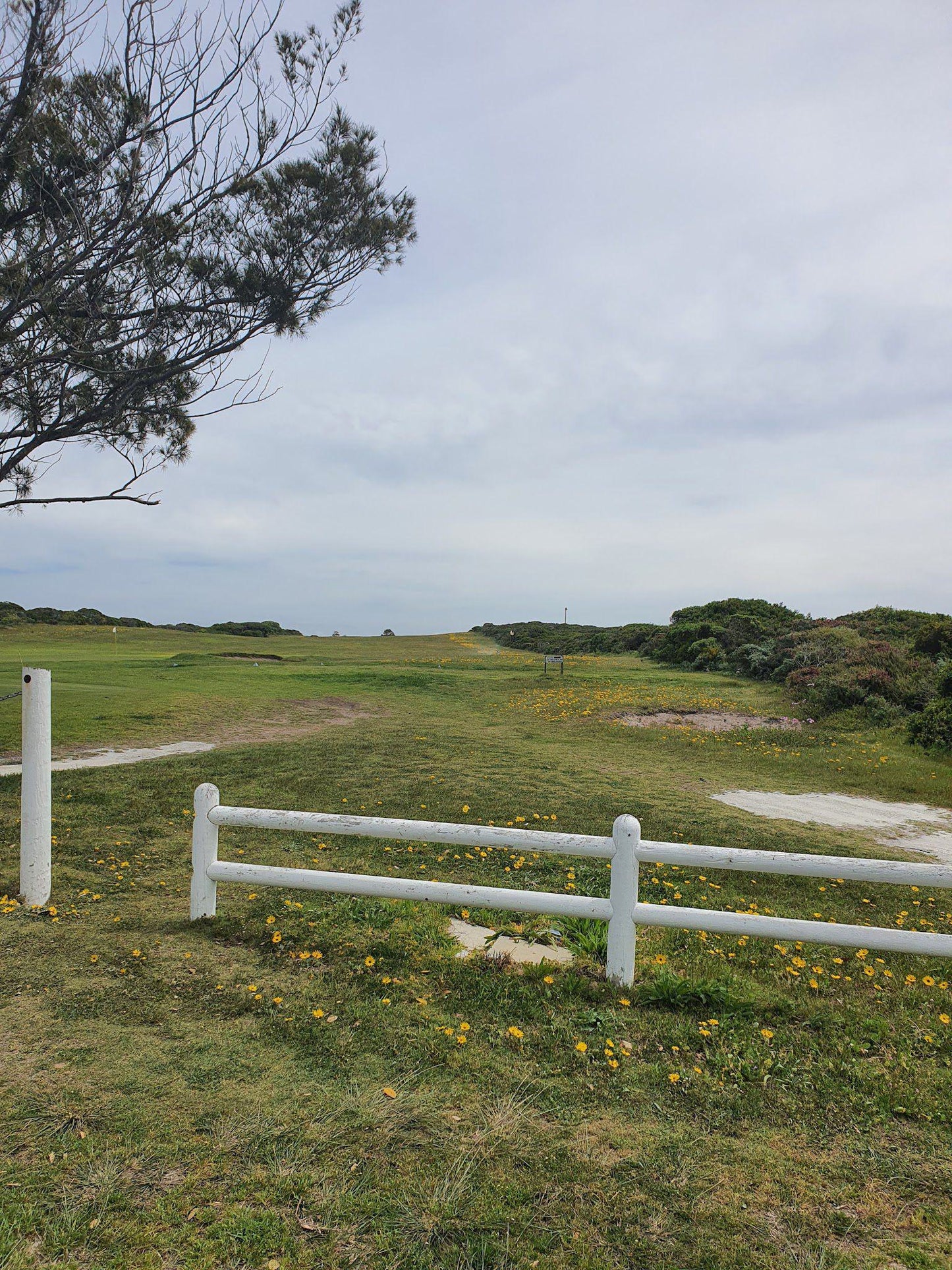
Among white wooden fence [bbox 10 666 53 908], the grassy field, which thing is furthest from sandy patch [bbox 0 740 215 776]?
white wooden fence [bbox 10 666 53 908]

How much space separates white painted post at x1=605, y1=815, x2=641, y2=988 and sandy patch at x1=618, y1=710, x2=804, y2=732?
45.9 feet

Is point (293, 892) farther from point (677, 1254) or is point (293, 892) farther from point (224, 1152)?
point (677, 1254)

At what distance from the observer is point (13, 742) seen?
44.3 feet

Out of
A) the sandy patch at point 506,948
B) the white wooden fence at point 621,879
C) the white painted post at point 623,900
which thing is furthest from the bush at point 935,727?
the white painted post at point 623,900

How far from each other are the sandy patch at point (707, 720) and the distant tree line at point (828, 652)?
58.3 inches

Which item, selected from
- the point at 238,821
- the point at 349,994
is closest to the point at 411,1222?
the point at 349,994

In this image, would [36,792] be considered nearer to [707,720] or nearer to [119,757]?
[119,757]

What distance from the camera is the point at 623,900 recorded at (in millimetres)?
4230

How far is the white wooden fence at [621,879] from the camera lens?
13.2 ft

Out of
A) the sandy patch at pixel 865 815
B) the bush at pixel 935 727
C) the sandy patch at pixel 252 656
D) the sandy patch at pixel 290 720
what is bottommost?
the sandy patch at pixel 865 815

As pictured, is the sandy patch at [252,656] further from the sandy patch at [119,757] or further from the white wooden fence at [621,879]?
the white wooden fence at [621,879]

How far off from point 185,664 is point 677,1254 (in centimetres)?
3004

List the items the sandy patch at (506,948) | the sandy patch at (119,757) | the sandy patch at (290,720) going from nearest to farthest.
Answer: the sandy patch at (506,948) < the sandy patch at (119,757) < the sandy patch at (290,720)

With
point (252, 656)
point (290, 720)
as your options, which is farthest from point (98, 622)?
point (290, 720)
